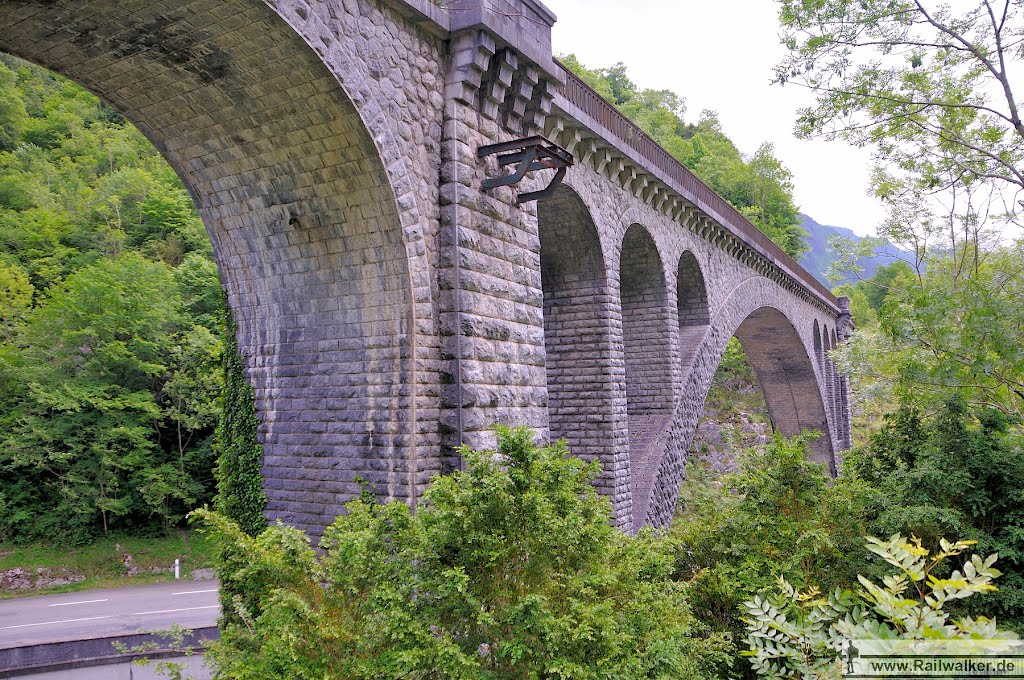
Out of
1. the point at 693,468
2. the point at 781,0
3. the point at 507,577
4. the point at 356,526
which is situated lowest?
the point at 693,468

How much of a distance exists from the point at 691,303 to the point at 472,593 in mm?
13018

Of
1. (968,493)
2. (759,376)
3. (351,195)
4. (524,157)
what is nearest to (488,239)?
(524,157)

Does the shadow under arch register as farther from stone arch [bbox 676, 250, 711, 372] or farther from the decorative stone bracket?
the decorative stone bracket

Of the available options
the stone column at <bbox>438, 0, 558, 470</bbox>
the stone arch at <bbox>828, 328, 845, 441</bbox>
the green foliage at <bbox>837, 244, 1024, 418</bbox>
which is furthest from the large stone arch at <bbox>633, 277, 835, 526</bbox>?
the stone column at <bbox>438, 0, 558, 470</bbox>

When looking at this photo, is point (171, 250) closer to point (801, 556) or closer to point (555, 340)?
point (555, 340)

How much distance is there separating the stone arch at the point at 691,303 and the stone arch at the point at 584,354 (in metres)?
4.54

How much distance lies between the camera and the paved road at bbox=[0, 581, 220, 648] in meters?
12.6

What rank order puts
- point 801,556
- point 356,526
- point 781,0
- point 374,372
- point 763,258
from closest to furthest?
point 356,526 → point 801,556 → point 374,372 → point 781,0 → point 763,258

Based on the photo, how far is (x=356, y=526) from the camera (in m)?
4.43

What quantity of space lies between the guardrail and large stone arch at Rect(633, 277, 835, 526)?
4.83 feet

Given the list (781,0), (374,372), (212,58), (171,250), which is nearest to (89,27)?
(212,58)

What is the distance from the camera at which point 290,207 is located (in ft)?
21.9

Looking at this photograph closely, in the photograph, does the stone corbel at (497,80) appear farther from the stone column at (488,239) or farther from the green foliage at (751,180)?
the green foliage at (751,180)

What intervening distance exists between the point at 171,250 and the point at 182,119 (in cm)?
1948
